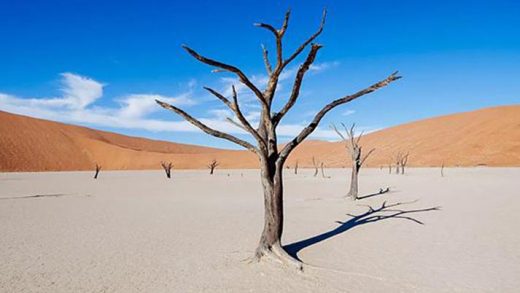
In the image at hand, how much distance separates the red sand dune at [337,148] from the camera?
65.7m

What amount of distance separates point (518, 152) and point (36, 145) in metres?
97.4

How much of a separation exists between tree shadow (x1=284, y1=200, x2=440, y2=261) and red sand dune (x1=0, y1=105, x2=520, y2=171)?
176 feet

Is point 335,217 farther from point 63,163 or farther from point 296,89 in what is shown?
point 63,163

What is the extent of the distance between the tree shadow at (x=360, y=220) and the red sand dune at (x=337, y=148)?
2116 inches

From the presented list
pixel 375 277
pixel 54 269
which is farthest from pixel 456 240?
pixel 54 269

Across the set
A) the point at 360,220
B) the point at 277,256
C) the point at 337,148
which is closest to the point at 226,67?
the point at 277,256

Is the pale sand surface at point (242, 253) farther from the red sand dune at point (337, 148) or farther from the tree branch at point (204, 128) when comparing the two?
the red sand dune at point (337, 148)

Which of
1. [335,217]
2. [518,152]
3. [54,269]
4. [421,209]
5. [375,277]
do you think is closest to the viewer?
[375,277]

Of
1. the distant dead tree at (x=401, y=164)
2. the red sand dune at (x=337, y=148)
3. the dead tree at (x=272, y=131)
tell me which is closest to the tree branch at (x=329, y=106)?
the dead tree at (x=272, y=131)

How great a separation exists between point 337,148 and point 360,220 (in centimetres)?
9132

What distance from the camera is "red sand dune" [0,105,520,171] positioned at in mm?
65688

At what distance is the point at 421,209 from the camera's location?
1370cm

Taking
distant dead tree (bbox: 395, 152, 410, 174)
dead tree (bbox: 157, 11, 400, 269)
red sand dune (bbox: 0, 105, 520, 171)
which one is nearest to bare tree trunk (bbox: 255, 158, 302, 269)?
dead tree (bbox: 157, 11, 400, 269)

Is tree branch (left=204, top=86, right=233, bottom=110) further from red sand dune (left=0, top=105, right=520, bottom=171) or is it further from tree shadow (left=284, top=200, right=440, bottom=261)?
red sand dune (left=0, top=105, right=520, bottom=171)
